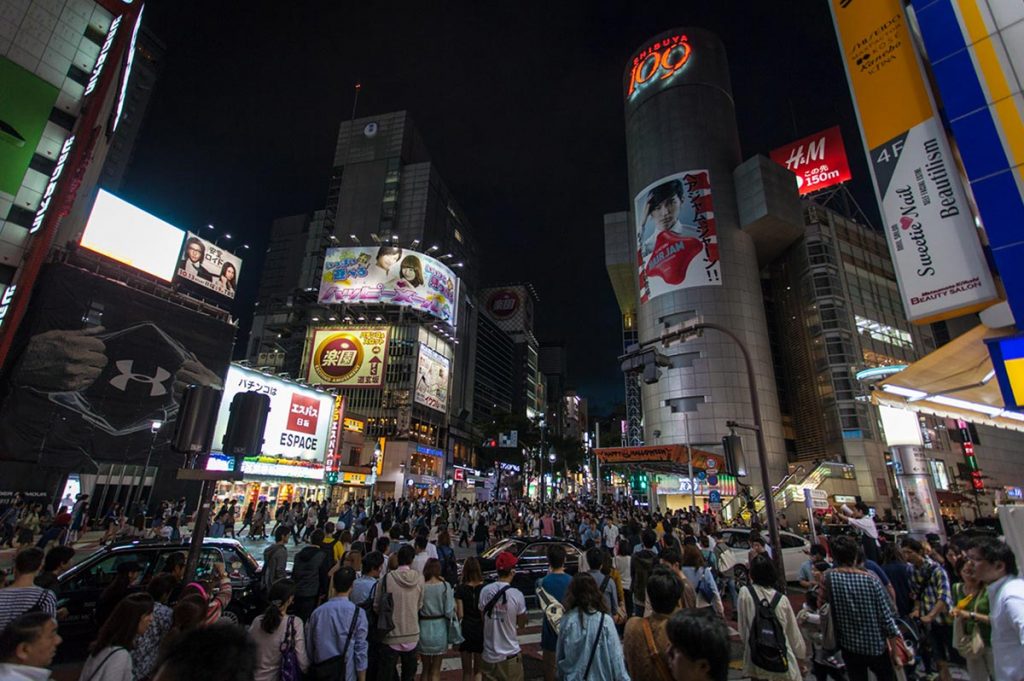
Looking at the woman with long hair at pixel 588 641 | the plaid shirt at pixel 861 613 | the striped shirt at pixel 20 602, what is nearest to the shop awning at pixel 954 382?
the plaid shirt at pixel 861 613

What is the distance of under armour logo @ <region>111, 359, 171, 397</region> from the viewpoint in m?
27.4

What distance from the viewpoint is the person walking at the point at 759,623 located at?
14.5 feet

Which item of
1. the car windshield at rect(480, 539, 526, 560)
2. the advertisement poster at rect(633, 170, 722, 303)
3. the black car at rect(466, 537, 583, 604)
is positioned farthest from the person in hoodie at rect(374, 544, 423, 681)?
the advertisement poster at rect(633, 170, 722, 303)

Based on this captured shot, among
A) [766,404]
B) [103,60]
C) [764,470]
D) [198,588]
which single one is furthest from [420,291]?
[198,588]

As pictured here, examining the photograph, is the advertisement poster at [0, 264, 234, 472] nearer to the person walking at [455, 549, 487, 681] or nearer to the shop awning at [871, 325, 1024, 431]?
the person walking at [455, 549, 487, 681]

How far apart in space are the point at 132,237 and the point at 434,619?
3519cm

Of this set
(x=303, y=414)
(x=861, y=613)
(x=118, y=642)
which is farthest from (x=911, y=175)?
(x=303, y=414)

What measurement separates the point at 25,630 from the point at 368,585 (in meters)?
3.72

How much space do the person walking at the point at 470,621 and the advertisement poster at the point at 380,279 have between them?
5286cm

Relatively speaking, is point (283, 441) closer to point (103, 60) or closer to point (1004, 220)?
point (103, 60)

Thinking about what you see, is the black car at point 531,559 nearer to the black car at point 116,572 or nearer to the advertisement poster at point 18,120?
the black car at point 116,572

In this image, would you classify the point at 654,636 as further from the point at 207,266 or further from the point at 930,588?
the point at 207,266

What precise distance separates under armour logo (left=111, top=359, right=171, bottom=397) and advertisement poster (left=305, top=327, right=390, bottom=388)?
876 inches

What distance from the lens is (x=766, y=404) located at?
44.9 m
